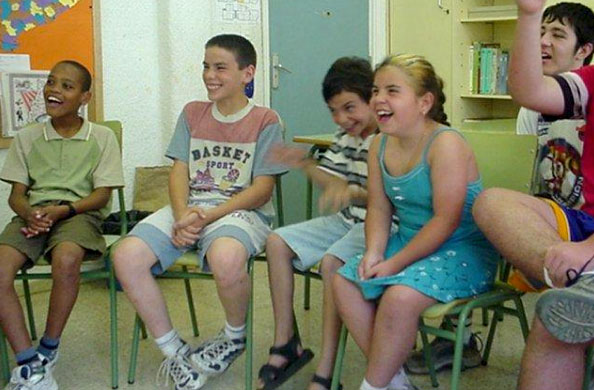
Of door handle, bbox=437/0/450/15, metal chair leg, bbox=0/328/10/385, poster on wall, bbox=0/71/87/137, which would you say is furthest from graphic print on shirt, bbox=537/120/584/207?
door handle, bbox=437/0/450/15

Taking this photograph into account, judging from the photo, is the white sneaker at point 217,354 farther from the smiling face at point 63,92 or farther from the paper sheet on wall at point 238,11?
the paper sheet on wall at point 238,11

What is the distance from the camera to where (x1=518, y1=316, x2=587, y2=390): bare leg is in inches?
67.2

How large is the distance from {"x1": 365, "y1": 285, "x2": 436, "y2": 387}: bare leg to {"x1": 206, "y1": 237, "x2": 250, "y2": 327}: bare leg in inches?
20.8

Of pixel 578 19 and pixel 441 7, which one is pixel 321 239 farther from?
pixel 441 7

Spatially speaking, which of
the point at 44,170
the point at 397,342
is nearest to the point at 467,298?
the point at 397,342

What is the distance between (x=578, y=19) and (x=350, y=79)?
0.74 meters

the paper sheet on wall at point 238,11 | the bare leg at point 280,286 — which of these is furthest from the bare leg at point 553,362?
the paper sheet on wall at point 238,11

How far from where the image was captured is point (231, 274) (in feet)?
7.88

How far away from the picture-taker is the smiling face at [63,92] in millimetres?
2814

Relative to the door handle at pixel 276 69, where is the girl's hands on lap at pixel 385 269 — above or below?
below

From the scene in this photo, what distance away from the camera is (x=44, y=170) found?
9.16 ft

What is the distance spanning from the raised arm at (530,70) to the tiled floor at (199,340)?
40.5 inches

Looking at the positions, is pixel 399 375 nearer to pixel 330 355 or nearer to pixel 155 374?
pixel 330 355

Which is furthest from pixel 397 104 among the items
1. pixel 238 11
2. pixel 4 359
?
pixel 238 11
